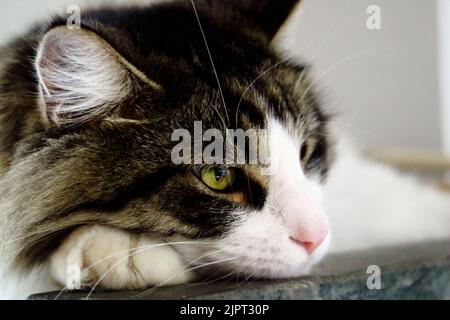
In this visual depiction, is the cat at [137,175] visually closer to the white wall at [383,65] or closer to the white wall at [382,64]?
the white wall at [382,64]

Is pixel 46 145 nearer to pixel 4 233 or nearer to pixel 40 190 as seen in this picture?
pixel 40 190

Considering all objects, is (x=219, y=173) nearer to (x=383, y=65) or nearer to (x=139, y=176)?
(x=139, y=176)

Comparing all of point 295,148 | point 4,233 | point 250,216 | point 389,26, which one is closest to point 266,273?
point 250,216

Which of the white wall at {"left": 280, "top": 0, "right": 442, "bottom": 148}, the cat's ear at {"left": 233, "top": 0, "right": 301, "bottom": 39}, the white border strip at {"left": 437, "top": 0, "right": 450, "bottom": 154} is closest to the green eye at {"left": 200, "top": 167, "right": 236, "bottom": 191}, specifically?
the cat's ear at {"left": 233, "top": 0, "right": 301, "bottom": 39}

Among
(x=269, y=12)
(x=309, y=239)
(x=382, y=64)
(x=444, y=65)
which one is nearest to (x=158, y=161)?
(x=309, y=239)

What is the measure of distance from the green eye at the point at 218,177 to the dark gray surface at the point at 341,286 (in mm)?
151

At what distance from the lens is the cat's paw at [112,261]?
74 centimetres

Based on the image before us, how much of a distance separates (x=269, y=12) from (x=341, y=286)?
2.05ft

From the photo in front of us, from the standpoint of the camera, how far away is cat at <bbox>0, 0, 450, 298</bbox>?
0.77 metres

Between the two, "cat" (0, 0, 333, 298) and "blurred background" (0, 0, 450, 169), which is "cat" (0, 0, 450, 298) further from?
"blurred background" (0, 0, 450, 169)

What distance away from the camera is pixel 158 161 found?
0.78m

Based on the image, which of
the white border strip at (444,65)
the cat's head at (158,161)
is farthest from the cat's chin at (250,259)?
the white border strip at (444,65)
